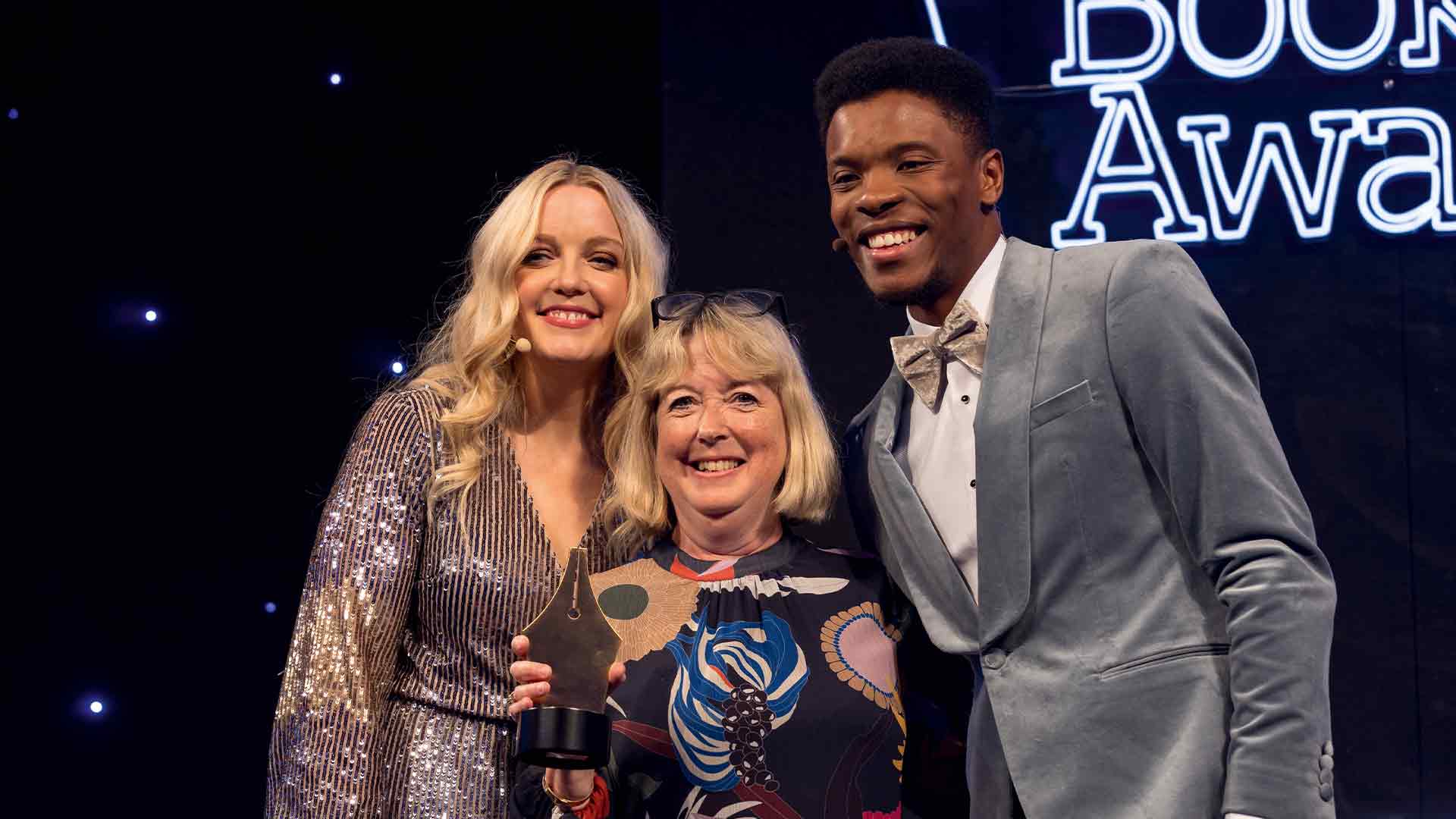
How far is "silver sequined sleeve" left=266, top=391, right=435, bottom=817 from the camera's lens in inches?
95.3

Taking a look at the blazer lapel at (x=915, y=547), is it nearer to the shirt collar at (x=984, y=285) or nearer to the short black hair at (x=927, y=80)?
the shirt collar at (x=984, y=285)

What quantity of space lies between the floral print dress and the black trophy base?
20 centimetres

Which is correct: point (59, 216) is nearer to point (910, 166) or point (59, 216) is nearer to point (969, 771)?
point (910, 166)

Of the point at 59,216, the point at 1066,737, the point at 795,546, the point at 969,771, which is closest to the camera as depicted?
the point at 1066,737

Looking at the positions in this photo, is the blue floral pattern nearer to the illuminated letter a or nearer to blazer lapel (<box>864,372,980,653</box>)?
blazer lapel (<box>864,372,980,653</box>)

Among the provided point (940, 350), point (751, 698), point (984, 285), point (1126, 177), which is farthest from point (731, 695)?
point (1126, 177)

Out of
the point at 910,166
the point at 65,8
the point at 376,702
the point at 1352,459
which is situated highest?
the point at 65,8

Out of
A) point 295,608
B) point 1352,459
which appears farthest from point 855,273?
point 295,608

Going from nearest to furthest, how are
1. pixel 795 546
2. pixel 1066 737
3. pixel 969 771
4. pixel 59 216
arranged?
pixel 1066 737 < pixel 969 771 < pixel 795 546 < pixel 59 216

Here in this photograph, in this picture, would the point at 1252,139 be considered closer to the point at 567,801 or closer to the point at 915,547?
the point at 915,547

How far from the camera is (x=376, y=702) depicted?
2.48 m

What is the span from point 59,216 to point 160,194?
0.84 ft

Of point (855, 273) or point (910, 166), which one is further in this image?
point (855, 273)

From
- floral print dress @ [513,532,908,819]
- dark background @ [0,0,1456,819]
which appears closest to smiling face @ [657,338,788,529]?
floral print dress @ [513,532,908,819]
